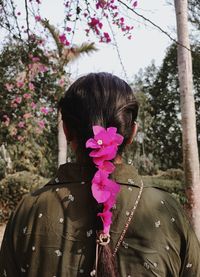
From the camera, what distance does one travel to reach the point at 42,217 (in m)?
1.03

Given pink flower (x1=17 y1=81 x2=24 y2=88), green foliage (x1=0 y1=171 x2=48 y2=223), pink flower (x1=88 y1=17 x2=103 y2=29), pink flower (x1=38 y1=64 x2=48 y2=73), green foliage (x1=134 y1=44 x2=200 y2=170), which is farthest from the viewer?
green foliage (x1=134 y1=44 x2=200 y2=170)

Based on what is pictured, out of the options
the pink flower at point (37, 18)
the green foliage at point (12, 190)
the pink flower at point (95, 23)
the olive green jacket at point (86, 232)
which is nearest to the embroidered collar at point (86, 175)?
the olive green jacket at point (86, 232)

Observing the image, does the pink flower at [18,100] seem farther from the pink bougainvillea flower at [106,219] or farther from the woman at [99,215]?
the pink bougainvillea flower at [106,219]

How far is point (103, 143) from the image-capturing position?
3.18 ft

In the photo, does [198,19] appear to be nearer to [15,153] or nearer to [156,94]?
[156,94]

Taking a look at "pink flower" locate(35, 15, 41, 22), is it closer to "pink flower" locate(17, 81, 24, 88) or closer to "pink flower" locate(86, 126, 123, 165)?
"pink flower" locate(86, 126, 123, 165)

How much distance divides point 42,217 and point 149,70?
1430 cm

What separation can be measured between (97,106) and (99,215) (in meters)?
0.25

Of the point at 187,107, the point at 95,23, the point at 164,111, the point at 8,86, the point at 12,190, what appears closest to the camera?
the point at 95,23

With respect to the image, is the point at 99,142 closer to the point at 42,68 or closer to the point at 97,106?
the point at 97,106

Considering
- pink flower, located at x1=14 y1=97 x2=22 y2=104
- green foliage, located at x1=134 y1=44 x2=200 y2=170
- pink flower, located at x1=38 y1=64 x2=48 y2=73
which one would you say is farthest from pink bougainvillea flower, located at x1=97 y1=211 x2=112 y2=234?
green foliage, located at x1=134 y1=44 x2=200 y2=170

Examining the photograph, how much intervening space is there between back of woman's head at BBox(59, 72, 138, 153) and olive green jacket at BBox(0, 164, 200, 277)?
0.32 feet

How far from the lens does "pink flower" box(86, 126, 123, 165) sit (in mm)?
965

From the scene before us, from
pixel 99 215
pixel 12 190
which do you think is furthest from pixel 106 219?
pixel 12 190
